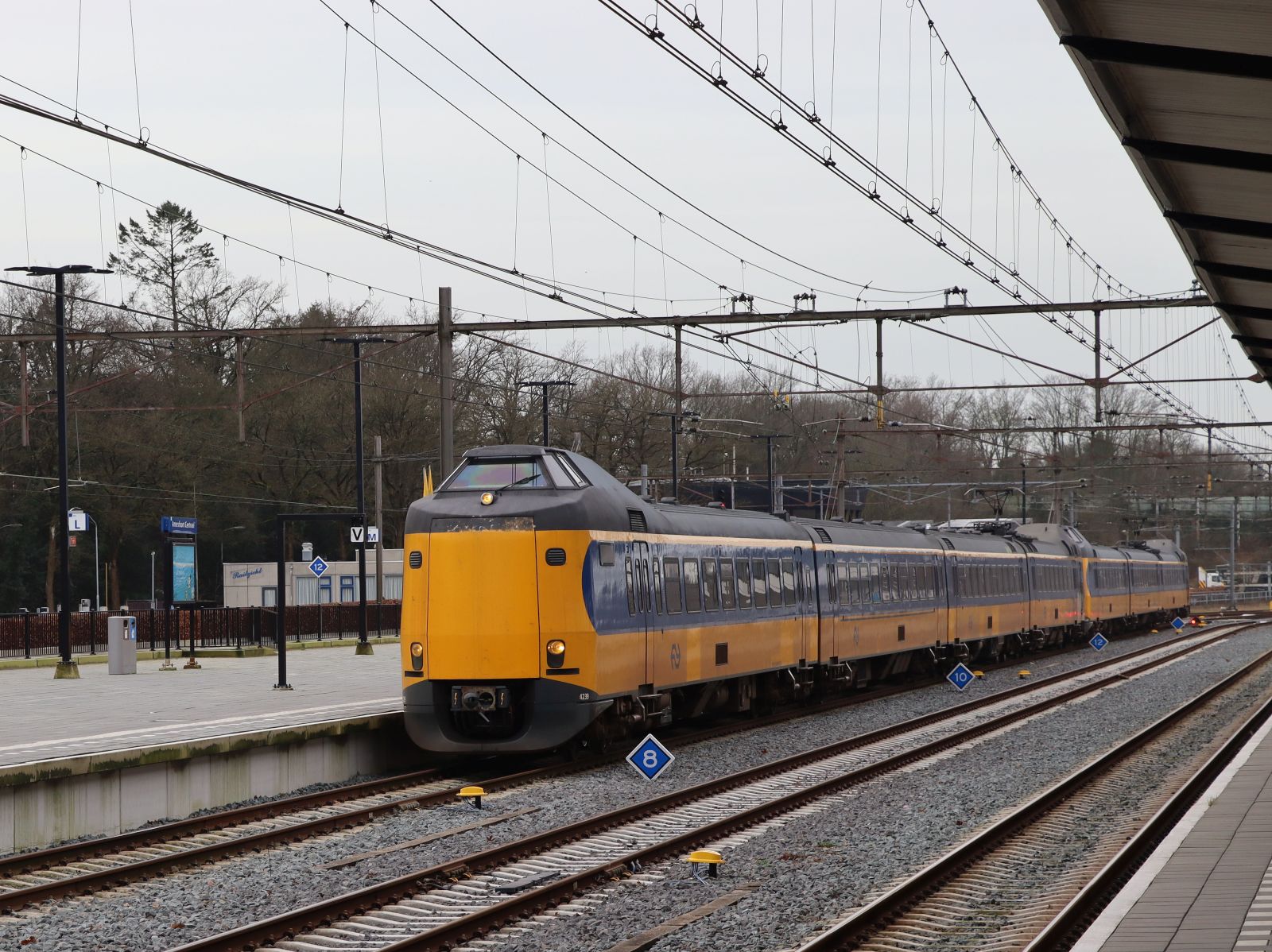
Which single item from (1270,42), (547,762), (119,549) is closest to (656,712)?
(547,762)

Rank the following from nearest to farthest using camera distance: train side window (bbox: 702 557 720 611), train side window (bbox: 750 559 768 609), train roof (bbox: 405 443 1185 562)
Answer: train roof (bbox: 405 443 1185 562) → train side window (bbox: 702 557 720 611) → train side window (bbox: 750 559 768 609)

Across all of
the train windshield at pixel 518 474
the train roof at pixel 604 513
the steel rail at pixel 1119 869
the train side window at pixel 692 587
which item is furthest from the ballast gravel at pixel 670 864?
the train windshield at pixel 518 474

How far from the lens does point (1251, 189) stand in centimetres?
1080

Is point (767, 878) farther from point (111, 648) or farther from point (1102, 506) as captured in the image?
point (1102, 506)

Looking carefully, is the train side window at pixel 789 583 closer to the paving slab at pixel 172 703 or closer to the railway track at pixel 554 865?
the railway track at pixel 554 865

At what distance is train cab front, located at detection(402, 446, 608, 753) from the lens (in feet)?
56.2

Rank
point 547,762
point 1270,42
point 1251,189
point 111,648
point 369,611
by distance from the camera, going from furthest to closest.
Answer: point 369,611
point 111,648
point 547,762
point 1251,189
point 1270,42

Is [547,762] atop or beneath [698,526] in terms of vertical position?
beneath

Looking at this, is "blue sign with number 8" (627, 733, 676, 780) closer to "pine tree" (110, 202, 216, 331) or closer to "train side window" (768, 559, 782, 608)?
"train side window" (768, 559, 782, 608)

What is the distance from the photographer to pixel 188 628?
40.4 m

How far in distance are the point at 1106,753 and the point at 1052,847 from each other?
259 inches

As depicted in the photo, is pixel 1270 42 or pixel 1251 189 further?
pixel 1251 189

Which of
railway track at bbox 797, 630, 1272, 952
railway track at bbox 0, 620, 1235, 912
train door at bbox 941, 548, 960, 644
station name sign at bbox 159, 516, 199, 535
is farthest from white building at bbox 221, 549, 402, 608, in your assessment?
railway track at bbox 797, 630, 1272, 952

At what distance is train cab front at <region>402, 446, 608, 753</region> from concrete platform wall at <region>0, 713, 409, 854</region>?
1028 millimetres
